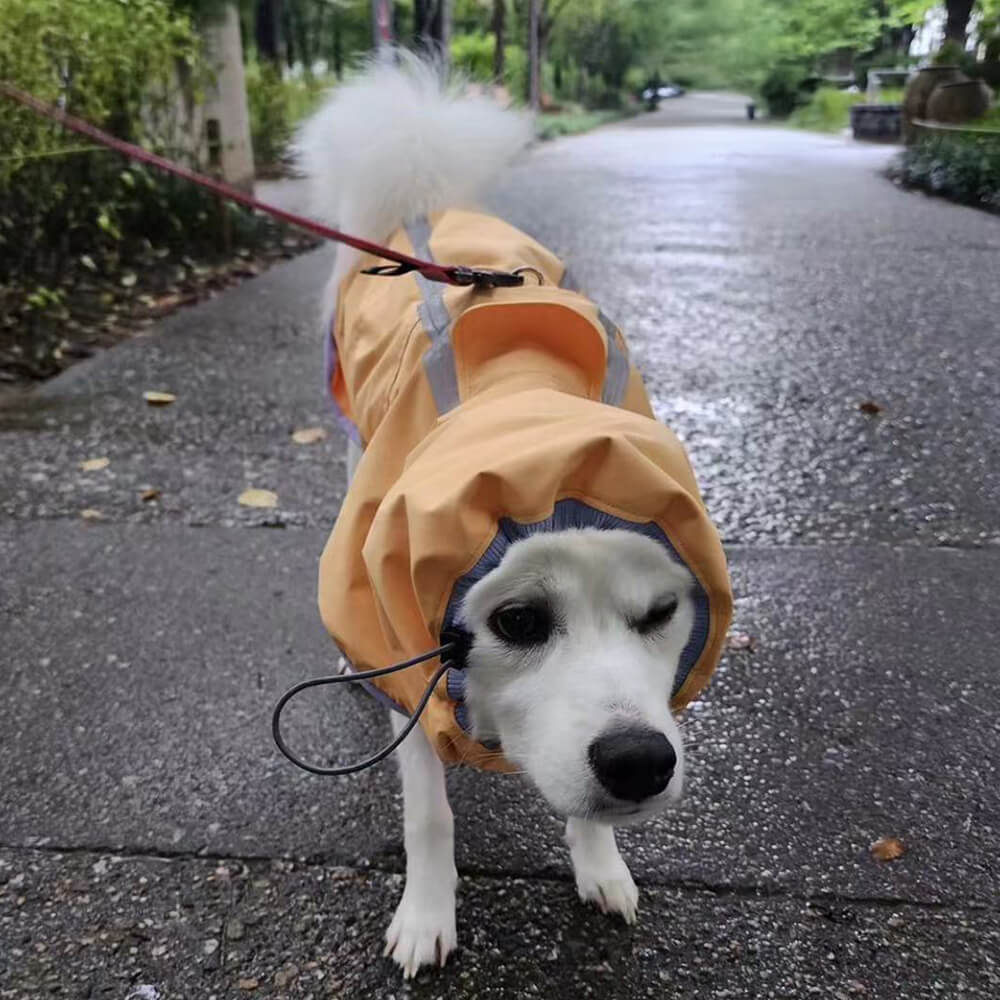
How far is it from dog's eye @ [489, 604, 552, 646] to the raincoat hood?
0.07 m

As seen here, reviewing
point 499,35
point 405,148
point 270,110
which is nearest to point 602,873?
point 405,148

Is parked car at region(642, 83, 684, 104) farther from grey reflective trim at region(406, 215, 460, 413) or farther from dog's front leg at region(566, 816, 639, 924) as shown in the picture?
dog's front leg at region(566, 816, 639, 924)

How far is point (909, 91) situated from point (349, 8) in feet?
61.4

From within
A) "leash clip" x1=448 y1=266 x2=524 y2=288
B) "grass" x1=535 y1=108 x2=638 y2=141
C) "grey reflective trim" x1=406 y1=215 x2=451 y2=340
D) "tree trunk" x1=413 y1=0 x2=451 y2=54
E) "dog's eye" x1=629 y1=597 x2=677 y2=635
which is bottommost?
"grass" x1=535 y1=108 x2=638 y2=141

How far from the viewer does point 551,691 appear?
1522 mm

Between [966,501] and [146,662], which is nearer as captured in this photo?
[146,662]

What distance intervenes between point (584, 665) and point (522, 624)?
4.3 inches

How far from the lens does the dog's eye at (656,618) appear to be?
1.59 metres

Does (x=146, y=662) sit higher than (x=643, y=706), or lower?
lower

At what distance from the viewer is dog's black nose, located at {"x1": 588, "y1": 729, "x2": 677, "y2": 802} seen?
1461mm

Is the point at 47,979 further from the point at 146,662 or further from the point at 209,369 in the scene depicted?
the point at 209,369

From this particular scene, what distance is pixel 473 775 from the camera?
2.39 m

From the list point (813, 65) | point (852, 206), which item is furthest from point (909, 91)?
point (813, 65)

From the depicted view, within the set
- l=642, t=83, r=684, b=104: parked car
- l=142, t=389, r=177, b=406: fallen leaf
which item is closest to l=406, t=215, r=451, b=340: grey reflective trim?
l=142, t=389, r=177, b=406: fallen leaf
